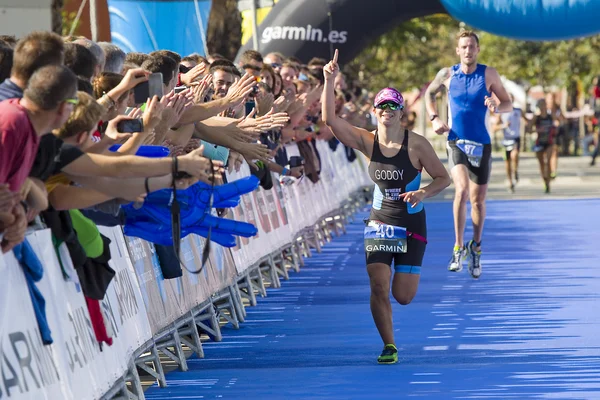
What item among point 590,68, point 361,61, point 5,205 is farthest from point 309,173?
point 590,68

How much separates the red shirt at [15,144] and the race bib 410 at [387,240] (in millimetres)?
4148

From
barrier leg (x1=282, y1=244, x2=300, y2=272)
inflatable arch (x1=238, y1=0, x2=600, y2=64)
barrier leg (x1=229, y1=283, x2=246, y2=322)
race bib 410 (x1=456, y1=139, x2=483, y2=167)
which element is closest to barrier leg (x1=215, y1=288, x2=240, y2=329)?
barrier leg (x1=229, y1=283, x2=246, y2=322)

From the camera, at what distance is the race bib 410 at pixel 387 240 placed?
32.2ft

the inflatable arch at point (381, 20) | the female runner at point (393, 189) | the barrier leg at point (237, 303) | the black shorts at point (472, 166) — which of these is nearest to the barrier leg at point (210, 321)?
the barrier leg at point (237, 303)

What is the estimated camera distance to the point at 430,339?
10.3 m

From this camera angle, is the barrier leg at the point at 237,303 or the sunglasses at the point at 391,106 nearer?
the sunglasses at the point at 391,106

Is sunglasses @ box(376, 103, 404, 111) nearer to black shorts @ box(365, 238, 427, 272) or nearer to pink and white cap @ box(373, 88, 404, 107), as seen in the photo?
pink and white cap @ box(373, 88, 404, 107)

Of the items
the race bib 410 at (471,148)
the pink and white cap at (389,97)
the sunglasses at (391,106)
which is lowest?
the race bib 410 at (471,148)

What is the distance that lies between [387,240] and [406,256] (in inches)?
7.5

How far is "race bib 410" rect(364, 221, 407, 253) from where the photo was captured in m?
9.83

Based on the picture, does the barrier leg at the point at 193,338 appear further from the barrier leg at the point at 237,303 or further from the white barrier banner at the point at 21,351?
the white barrier banner at the point at 21,351

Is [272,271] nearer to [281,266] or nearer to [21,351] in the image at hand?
[281,266]

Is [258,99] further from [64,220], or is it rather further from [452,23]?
[452,23]

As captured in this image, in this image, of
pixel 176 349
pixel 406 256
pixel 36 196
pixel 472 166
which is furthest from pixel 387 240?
pixel 472 166
